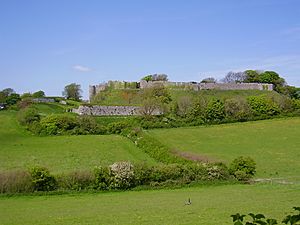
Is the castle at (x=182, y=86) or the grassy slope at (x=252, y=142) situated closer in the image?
the grassy slope at (x=252, y=142)

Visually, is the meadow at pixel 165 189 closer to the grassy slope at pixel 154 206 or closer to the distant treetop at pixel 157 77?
the grassy slope at pixel 154 206

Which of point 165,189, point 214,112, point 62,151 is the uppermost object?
point 214,112

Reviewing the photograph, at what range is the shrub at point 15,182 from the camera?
33.5 meters

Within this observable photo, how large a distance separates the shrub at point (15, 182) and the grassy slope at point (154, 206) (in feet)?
3.65

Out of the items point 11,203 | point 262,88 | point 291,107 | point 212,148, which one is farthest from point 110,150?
point 262,88

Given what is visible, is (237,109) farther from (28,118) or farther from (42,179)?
(42,179)

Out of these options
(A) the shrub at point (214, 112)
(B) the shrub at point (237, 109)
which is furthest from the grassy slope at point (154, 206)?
(B) the shrub at point (237, 109)

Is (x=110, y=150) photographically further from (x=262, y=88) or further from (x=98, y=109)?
(x=262, y=88)

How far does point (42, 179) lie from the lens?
34.1m

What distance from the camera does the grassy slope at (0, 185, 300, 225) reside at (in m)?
20.6

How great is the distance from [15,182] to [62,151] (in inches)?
968

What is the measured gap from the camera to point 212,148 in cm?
6209

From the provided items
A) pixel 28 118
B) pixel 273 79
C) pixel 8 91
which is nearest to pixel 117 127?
pixel 28 118

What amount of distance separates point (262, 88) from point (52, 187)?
351ft
